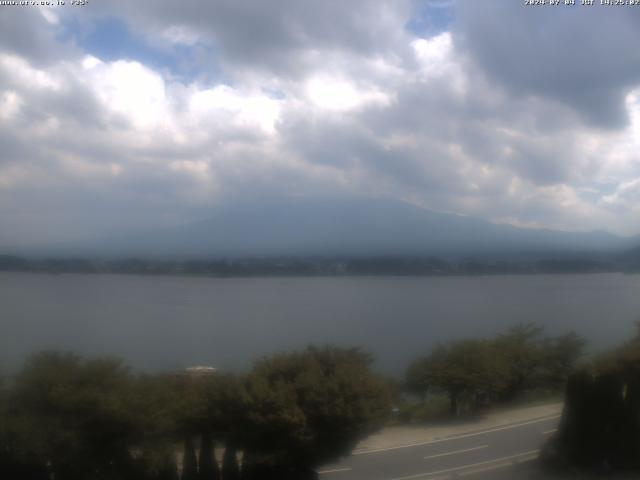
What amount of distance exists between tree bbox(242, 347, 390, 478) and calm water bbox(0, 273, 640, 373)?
3540 millimetres

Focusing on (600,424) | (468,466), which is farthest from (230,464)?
(600,424)

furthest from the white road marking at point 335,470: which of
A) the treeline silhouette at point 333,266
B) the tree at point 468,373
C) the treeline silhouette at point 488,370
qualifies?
the treeline silhouette at point 333,266

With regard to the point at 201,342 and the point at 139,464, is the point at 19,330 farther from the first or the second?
the point at 139,464

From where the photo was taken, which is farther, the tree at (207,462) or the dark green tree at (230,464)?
the dark green tree at (230,464)

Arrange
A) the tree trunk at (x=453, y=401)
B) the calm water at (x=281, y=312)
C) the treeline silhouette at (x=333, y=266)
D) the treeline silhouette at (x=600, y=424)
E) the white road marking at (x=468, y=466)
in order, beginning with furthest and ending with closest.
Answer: the treeline silhouette at (x=333, y=266)
the calm water at (x=281, y=312)
the tree trunk at (x=453, y=401)
the white road marking at (x=468, y=466)
the treeline silhouette at (x=600, y=424)

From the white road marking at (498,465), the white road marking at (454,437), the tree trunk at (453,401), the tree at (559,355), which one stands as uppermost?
the tree at (559,355)

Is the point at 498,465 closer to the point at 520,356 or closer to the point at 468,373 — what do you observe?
→ the point at 468,373

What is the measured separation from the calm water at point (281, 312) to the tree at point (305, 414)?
11.6 feet

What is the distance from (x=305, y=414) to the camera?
930 cm

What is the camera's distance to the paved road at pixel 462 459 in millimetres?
9586

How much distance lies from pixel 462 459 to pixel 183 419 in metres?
5.29

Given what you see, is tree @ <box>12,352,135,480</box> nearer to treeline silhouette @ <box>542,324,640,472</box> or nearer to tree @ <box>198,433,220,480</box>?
tree @ <box>198,433,220,480</box>

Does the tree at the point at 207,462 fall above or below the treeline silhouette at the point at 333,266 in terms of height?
below

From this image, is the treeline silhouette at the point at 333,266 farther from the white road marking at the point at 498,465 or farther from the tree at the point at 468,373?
the white road marking at the point at 498,465
